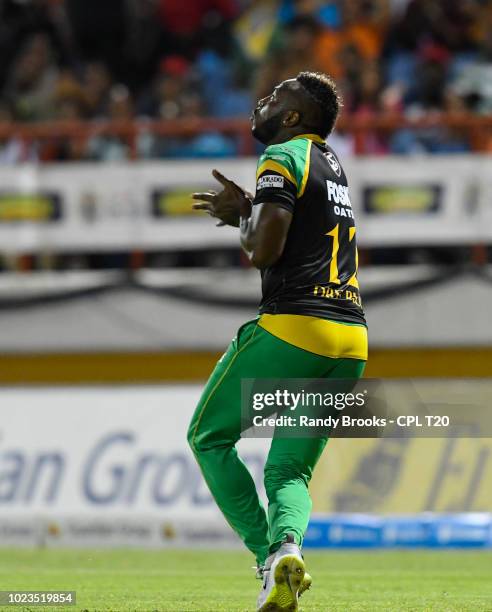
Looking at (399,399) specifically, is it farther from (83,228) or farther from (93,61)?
(93,61)

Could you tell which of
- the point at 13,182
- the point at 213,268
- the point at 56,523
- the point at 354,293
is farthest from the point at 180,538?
the point at 354,293

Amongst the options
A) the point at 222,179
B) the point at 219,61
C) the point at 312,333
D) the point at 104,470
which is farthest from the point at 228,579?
the point at 219,61

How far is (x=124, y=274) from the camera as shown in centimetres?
1331

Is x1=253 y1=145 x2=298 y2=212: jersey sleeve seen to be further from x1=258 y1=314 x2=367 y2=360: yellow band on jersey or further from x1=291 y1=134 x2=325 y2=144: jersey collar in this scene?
x1=258 y1=314 x2=367 y2=360: yellow band on jersey

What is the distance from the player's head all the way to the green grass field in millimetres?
2156

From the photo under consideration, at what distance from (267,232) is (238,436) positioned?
Answer: 0.94 meters

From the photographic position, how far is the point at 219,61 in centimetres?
1430

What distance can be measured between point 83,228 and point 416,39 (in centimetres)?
390

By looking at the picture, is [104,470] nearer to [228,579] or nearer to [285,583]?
[228,579]

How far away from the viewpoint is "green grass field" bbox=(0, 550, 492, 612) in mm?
6188

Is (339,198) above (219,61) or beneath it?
beneath

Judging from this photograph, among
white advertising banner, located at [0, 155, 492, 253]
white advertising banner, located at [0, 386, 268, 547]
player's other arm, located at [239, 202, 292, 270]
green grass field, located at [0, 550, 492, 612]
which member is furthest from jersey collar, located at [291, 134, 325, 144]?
white advertising banner, located at [0, 155, 492, 253]

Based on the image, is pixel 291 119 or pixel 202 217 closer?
pixel 291 119

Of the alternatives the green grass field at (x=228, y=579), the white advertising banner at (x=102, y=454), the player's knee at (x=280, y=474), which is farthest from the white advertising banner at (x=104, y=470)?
the player's knee at (x=280, y=474)
